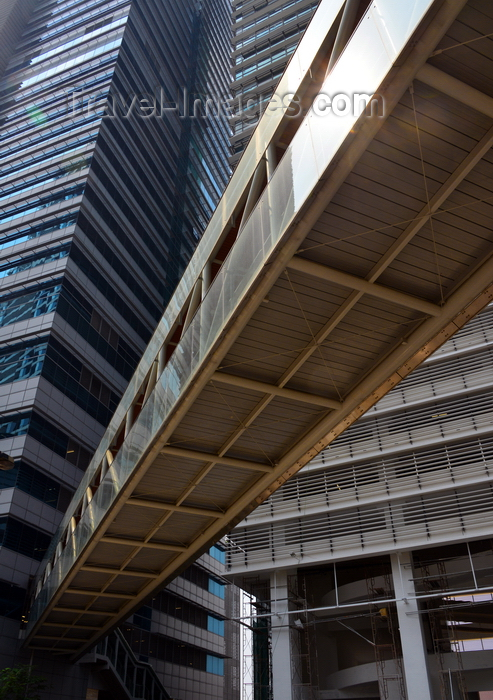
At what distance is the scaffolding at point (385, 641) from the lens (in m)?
24.8

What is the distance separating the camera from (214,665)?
50656 mm

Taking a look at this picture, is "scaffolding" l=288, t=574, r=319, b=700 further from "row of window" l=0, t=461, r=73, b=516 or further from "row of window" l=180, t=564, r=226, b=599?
"row of window" l=180, t=564, r=226, b=599

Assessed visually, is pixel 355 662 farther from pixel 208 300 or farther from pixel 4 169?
pixel 4 169

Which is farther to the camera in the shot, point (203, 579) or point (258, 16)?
point (203, 579)

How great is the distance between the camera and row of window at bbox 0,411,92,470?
3131 cm

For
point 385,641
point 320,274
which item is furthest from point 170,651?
point 320,274

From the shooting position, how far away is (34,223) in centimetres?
4106

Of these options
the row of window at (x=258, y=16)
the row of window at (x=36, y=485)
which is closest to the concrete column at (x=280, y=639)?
the row of window at (x=36, y=485)

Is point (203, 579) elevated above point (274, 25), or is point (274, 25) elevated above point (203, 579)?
point (274, 25)

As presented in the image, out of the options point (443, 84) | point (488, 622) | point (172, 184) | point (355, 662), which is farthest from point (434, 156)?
point (172, 184)

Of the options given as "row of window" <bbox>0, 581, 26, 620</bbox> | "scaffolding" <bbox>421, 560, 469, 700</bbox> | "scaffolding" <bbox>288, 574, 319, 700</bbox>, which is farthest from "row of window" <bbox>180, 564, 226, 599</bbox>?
"scaffolding" <bbox>421, 560, 469, 700</bbox>

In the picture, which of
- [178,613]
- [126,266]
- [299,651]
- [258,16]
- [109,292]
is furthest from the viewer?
[258,16]

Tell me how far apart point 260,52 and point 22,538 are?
4149cm

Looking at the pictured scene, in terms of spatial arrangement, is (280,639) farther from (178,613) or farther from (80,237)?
(80,237)
